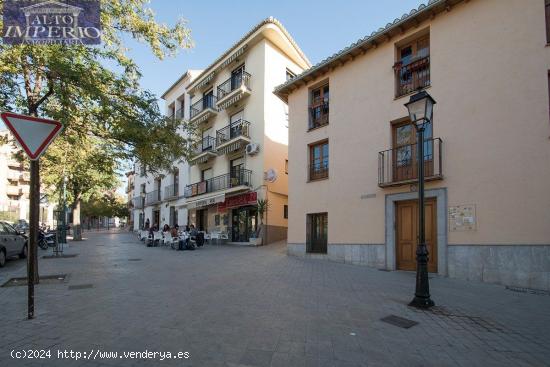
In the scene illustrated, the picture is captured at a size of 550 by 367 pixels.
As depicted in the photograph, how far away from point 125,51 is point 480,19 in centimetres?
983

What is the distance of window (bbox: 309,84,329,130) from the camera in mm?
14062

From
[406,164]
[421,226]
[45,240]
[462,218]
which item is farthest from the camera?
[45,240]

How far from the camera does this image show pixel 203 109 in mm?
24578

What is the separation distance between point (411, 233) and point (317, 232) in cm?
414

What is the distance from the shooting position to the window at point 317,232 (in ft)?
44.0

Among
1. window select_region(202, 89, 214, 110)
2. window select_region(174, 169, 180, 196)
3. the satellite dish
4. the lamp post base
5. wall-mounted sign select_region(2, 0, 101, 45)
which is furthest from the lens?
window select_region(174, 169, 180, 196)

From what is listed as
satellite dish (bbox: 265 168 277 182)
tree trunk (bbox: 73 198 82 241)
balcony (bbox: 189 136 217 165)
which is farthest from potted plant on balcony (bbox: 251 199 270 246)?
tree trunk (bbox: 73 198 82 241)

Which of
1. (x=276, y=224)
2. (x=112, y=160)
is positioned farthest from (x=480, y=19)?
(x=276, y=224)

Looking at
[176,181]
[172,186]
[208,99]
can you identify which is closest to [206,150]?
[208,99]

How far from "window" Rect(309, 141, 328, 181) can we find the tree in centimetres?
608

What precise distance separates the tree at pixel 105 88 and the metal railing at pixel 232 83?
12475mm

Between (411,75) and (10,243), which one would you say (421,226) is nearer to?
(411,75)

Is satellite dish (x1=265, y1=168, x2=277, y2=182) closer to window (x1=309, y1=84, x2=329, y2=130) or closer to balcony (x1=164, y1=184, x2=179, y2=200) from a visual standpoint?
window (x1=309, y1=84, x2=329, y2=130)

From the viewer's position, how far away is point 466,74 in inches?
375
